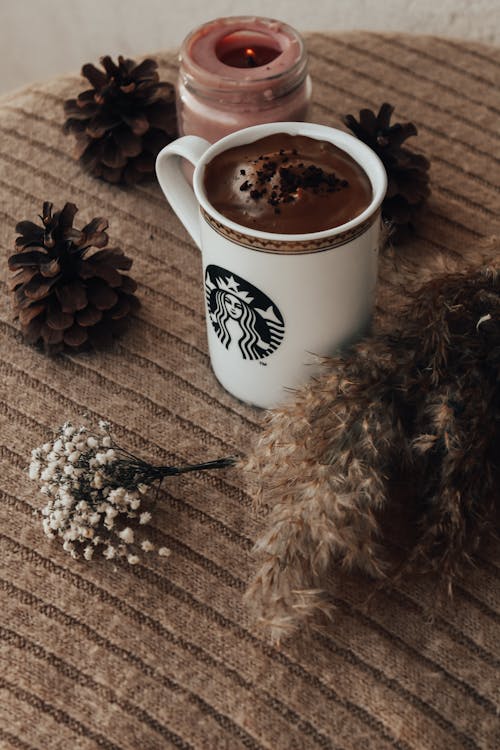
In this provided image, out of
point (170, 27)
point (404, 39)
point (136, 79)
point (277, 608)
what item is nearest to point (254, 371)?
point (277, 608)

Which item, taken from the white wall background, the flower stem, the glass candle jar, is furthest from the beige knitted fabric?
the white wall background

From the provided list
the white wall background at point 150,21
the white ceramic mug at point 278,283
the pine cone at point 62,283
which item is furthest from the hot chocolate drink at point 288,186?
the white wall background at point 150,21

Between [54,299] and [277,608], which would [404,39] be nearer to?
[54,299]

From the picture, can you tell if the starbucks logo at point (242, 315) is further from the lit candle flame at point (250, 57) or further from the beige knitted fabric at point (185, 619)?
the lit candle flame at point (250, 57)

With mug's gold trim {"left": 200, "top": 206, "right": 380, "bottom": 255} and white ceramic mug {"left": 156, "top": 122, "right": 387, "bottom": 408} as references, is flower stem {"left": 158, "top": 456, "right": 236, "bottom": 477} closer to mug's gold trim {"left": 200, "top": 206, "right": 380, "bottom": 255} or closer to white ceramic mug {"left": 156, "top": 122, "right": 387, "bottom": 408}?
white ceramic mug {"left": 156, "top": 122, "right": 387, "bottom": 408}

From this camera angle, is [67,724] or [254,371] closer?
[67,724]
